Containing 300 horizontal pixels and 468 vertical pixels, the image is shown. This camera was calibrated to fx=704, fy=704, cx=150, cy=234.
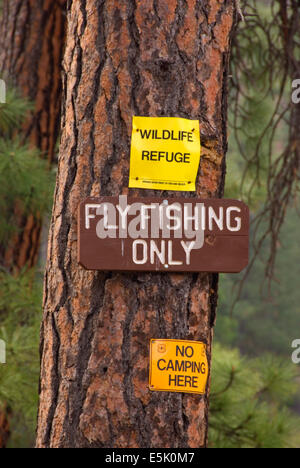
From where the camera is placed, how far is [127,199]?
Answer: 1347mm

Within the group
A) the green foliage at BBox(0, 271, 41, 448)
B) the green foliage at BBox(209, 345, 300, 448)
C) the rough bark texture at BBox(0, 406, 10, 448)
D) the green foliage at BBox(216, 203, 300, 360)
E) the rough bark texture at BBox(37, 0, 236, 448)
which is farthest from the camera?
the green foliage at BBox(216, 203, 300, 360)

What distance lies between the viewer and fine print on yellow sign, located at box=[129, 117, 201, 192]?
1.37 metres

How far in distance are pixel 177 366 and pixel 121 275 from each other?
207 millimetres

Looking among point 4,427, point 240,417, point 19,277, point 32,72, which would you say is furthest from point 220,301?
point 32,72

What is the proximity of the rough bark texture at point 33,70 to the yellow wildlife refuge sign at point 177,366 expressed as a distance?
159cm

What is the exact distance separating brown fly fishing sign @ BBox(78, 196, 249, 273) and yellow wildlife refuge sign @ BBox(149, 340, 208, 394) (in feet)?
0.49

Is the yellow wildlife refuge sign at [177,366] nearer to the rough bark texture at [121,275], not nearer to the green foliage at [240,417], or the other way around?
the rough bark texture at [121,275]

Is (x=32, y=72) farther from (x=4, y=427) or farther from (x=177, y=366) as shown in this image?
(x=177, y=366)

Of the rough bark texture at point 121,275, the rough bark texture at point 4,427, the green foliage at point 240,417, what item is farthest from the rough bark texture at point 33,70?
the rough bark texture at point 121,275

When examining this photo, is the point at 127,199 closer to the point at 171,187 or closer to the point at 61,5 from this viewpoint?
the point at 171,187

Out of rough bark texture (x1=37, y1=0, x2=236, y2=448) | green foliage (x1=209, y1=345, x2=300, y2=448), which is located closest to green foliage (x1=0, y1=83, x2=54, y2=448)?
green foliage (x1=209, y1=345, x2=300, y2=448)

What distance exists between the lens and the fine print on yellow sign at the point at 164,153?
137 centimetres

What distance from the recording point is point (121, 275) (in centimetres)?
135

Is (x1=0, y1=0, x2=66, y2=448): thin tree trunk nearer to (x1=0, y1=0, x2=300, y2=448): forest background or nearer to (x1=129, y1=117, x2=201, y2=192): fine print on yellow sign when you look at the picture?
(x1=0, y1=0, x2=300, y2=448): forest background
